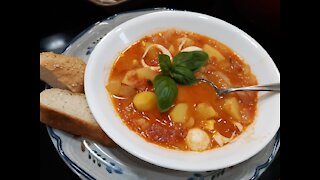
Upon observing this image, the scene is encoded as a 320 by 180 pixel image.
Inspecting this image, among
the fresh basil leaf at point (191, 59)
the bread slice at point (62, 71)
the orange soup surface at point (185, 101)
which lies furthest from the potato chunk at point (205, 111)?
the bread slice at point (62, 71)

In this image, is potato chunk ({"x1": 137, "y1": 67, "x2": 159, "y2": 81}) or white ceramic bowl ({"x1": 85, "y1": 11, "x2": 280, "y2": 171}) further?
potato chunk ({"x1": 137, "y1": 67, "x2": 159, "y2": 81})

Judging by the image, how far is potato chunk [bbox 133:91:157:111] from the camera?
7.27 feet

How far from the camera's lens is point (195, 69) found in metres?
2.35

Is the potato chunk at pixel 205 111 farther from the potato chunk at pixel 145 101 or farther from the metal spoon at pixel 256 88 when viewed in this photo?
the potato chunk at pixel 145 101

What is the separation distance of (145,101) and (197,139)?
1.18 feet

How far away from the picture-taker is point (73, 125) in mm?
2234

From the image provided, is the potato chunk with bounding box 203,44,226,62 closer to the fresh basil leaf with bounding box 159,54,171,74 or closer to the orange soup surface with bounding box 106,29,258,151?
the orange soup surface with bounding box 106,29,258,151

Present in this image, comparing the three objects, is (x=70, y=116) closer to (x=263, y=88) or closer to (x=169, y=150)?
(x=169, y=150)

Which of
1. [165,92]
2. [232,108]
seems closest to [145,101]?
[165,92]

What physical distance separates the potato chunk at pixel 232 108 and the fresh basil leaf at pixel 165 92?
12.9 inches

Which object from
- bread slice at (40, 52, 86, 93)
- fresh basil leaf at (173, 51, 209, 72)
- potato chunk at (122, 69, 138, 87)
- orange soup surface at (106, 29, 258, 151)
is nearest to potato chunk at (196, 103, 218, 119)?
orange soup surface at (106, 29, 258, 151)

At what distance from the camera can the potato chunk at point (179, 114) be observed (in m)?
2.21

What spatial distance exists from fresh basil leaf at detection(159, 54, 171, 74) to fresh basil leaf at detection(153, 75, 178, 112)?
0.33 feet

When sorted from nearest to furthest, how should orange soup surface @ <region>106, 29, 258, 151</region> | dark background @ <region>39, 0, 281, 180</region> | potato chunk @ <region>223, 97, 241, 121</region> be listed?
orange soup surface @ <region>106, 29, 258, 151</region> → potato chunk @ <region>223, 97, 241, 121</region> → dark background @ <region>39, 0, 281, 180</region>
